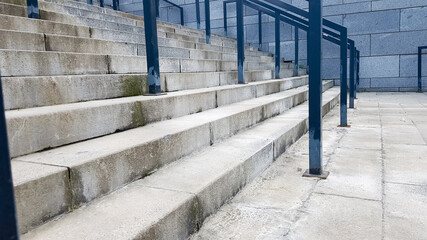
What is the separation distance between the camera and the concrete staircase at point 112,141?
4.00ft

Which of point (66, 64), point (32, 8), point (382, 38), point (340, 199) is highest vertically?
point (382, 38)

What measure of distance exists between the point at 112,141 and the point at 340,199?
122 cm

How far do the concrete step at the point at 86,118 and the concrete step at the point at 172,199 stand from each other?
1.30 ft

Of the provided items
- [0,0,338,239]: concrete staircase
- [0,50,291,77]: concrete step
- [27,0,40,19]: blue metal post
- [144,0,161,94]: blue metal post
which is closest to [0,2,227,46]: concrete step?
[0,0,338,239]: concrete staircase

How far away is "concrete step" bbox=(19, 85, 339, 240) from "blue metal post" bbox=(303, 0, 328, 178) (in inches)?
13.1

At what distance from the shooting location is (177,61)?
11.6 feet

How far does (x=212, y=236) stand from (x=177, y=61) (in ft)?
7.87

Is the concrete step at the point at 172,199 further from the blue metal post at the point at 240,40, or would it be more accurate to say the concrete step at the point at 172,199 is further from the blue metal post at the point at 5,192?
the blue metal post at the point at 240,40

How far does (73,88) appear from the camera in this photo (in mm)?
2043

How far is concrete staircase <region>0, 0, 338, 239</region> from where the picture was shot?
4.00ft

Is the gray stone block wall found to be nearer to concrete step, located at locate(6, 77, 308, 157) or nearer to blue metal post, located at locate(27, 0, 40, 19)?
concrete step, located at locate(6, 77, 308, 157)

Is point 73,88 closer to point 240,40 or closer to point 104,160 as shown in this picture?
point 104,160

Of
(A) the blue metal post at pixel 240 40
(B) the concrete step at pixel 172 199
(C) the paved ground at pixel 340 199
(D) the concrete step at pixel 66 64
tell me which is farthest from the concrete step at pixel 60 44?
(C) the paved ground at pixel 340 199

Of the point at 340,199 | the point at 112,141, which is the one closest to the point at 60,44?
the point at 112,141
